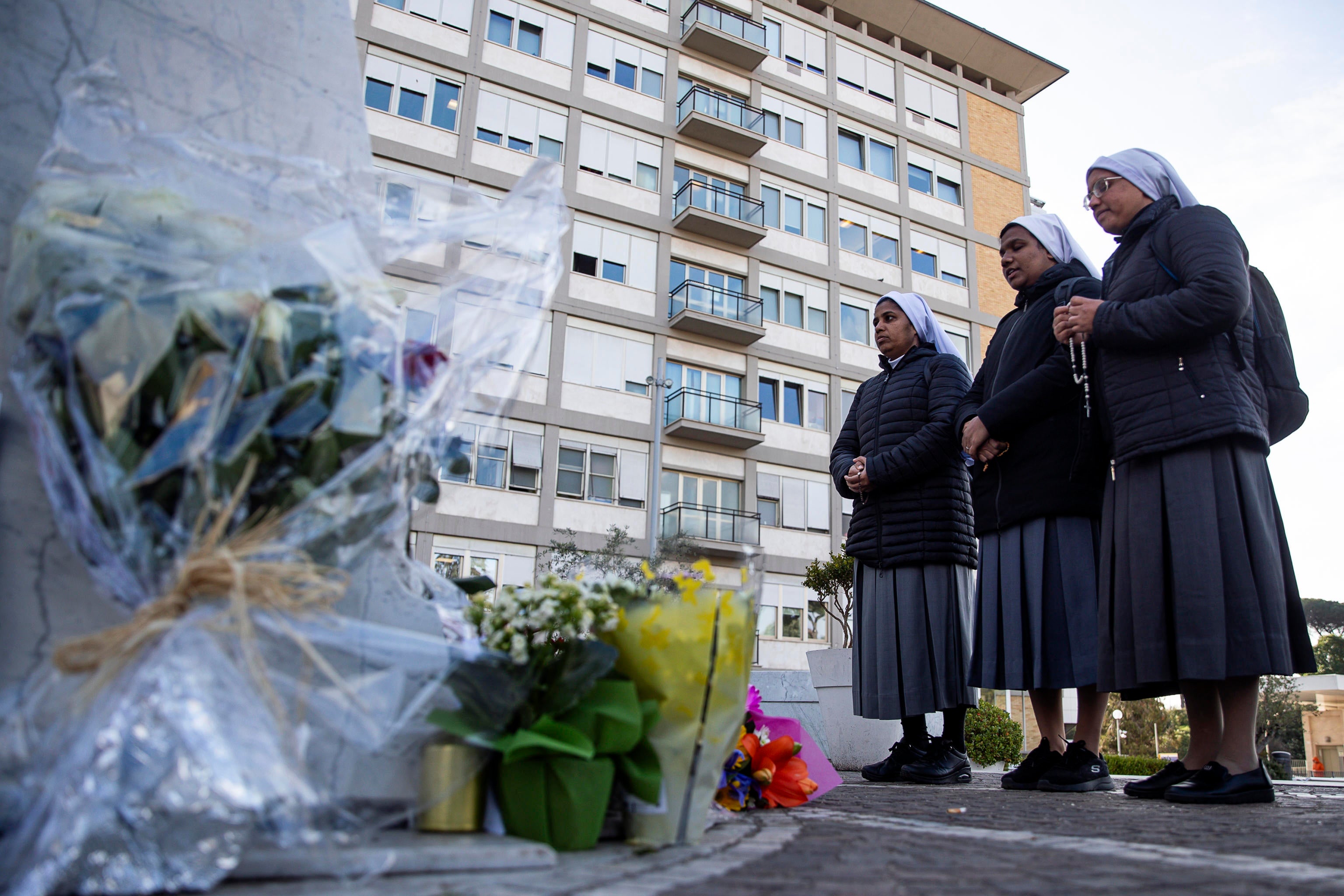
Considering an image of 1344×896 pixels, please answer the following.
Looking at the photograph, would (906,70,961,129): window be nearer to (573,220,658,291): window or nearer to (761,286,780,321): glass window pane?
(761,286,780,321): glass window pane

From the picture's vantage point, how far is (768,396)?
81.6 ft

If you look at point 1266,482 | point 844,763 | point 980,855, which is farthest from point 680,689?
point 844,763

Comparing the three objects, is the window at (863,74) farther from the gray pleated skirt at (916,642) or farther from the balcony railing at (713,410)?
the gray pleated skirt at (916,642)

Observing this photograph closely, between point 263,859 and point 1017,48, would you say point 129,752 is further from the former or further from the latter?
point 1017,48

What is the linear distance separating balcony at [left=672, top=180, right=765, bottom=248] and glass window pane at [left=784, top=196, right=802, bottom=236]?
99 centimetres

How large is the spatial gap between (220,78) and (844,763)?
18.7ft

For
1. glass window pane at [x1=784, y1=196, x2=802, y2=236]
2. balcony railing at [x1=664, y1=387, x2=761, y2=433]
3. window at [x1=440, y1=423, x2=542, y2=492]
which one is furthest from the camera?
glass window pane at [x1=784, y1=196, x2=802, y2=236]

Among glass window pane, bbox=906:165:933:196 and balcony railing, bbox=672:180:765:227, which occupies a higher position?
glass window pane, bbox=906:165:933:196

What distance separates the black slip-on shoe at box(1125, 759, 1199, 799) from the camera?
308 centimetres

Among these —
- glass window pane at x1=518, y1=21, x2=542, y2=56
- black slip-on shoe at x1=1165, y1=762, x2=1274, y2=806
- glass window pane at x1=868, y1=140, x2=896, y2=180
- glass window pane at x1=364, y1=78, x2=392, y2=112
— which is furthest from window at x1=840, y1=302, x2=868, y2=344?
black slip-on shoe at x1=1165, y1=762, x2=1274, y2=806

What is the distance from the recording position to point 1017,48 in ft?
98.9

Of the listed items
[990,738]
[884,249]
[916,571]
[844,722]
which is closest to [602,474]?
[884,249]

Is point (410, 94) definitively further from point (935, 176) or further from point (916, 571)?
point (916, 571)

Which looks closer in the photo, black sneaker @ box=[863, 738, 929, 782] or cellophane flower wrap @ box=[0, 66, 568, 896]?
cellophane flower wrap @ box=[0, 66, 568, 896]
